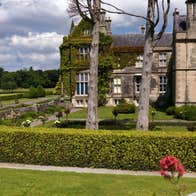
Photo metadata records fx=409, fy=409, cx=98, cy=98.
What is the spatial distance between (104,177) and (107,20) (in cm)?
3659

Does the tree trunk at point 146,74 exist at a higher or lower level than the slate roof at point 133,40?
lower

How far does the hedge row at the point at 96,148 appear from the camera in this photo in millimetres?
12523

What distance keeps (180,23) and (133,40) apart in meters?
7.89

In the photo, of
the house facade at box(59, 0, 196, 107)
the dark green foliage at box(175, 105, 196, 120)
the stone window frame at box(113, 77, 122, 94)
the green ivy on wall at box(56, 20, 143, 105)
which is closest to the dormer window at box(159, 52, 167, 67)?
the house facade at box(59, 0, 196, 107)

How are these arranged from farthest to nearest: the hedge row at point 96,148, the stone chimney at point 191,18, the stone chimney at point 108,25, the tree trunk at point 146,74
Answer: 1. the stone chimney at point 108,25
2. the stone chimney at point 191,18
3. the tree trunk at point 146,74
4. the hedge row at point 96,148

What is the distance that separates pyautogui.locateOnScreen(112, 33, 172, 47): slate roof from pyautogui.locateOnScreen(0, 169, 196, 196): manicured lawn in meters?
35.0

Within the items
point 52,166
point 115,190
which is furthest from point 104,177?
point 52,166

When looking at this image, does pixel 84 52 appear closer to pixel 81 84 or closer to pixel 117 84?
pixel 81 84

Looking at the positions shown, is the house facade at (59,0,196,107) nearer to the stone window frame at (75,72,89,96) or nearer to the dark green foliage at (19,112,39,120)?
the stone window frame at (75,72,89,96)

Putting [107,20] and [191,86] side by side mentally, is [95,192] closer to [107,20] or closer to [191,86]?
[191,86]

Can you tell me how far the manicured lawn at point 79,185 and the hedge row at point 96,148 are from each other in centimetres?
167

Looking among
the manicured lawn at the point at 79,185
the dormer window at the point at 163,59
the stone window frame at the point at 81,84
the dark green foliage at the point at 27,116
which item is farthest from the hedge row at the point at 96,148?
the dormer window at the point at 163,59

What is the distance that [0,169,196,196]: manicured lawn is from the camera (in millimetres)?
8469

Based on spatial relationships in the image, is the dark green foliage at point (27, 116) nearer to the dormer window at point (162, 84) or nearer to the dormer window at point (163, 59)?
the dormer window at point (162, 84)
